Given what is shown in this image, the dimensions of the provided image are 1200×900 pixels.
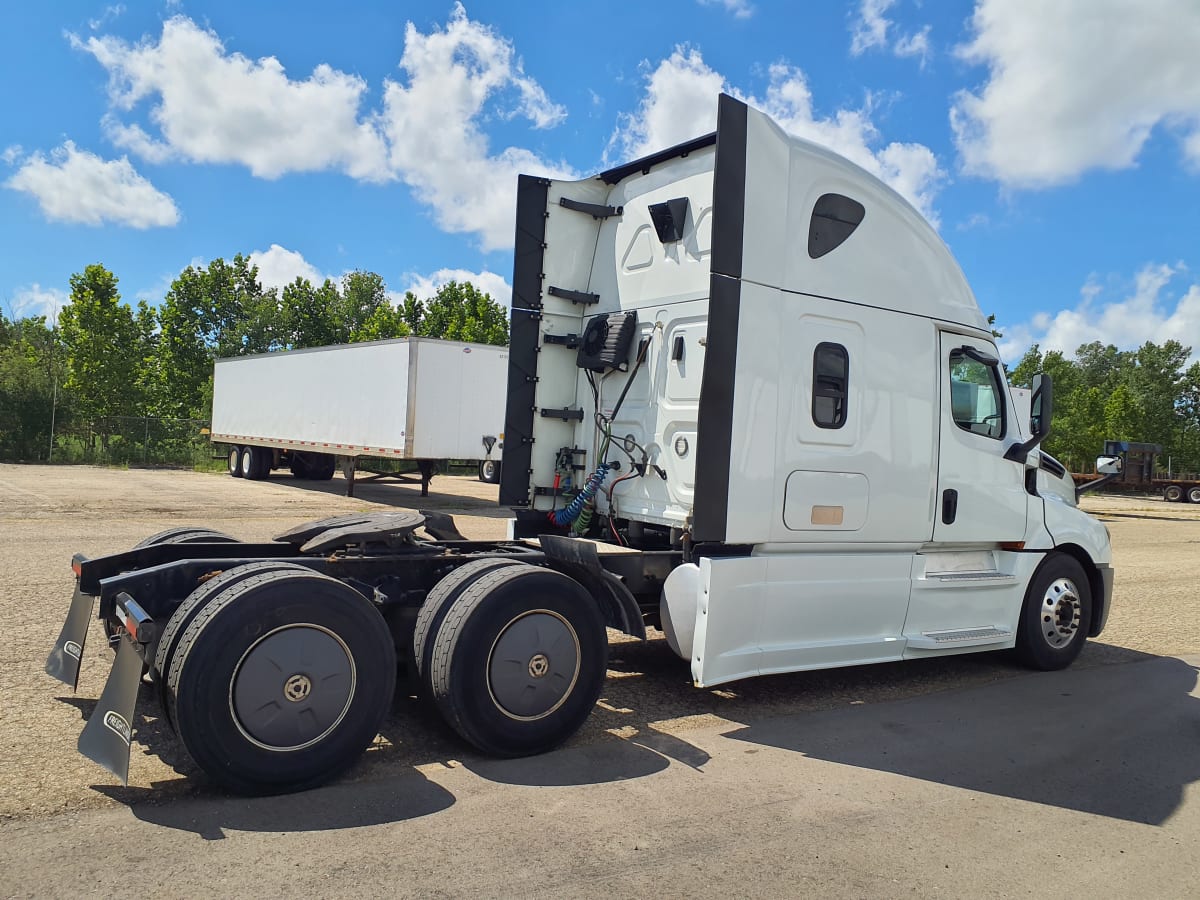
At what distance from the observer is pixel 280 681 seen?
12.4 feet

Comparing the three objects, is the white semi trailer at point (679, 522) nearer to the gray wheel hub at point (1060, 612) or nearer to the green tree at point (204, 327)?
the gray wheel hub at point (1060, 612)

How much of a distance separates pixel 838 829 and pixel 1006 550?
3592mm

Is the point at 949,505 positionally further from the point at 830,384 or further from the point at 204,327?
the point at 204,327

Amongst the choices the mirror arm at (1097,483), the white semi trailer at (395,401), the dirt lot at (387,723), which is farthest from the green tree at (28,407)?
the mirror arm at (1097,483)

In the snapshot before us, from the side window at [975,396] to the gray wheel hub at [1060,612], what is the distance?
145 cm

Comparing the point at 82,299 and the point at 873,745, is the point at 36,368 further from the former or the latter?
the point at 873,745

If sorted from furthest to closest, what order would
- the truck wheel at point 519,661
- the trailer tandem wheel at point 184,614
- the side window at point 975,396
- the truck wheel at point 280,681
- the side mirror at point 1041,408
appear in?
the side mirror at point 1041,408 < the side window at point 975,396 < the truck wheel at point 519,661 < the trailer tandem wheel at point 184,614 < the truck wheel at point 280,681

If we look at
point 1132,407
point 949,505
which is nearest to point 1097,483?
point 949,505

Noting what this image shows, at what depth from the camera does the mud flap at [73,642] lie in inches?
179

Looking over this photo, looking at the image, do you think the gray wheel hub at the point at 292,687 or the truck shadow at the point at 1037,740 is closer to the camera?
the gray wheel hub at the point at 292,687

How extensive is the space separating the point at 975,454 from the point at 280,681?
16.4 ft

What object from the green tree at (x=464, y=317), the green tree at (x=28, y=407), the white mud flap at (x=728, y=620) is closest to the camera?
the white mud flap at (x=728, y=620)

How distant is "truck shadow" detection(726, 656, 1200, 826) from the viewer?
4.51 meters

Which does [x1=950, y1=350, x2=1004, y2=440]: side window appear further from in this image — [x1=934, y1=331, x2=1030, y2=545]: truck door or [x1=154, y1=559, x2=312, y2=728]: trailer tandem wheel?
[x1=154, y1=559, x2=312, y2=728]: trailer tandem wheel
